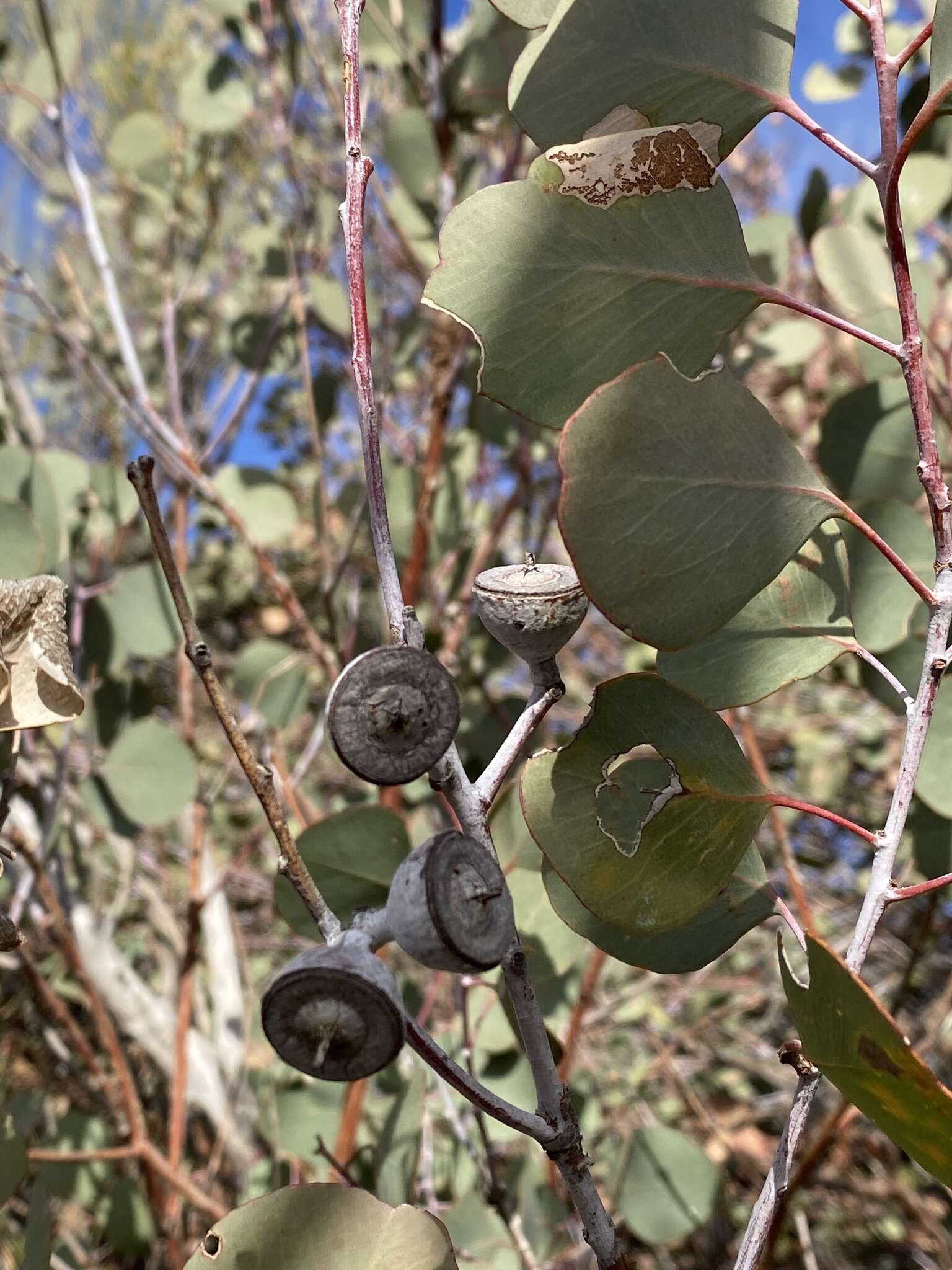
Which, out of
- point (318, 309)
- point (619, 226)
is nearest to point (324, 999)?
point (619, 226)

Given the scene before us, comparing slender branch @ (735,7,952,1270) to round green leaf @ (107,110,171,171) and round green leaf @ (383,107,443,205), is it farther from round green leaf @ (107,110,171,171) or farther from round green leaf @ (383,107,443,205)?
round green leaf @ (107,110,171,171)

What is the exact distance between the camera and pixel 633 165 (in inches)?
15.2

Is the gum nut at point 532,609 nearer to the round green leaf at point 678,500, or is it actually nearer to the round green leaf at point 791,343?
the round green leaf at point 678,500

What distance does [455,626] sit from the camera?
115cm

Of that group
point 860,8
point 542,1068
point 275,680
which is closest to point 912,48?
point 860,8

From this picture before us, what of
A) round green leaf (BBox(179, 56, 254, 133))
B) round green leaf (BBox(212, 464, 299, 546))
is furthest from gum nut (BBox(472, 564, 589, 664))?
round green leaf (BBox(179, 56, 254, 133))

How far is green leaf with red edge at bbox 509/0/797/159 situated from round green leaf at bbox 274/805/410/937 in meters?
0.35

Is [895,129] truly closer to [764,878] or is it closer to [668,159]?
[668,159]

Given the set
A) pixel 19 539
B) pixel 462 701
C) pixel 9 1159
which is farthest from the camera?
pixel 462 701

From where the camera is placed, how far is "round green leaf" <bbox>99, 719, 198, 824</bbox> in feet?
3.07

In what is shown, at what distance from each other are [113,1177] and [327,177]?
169cm

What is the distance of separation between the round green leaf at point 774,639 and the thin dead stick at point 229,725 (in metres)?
0.18

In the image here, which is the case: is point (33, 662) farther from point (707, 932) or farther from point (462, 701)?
point (462, 701)

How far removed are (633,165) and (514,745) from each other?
22cm
